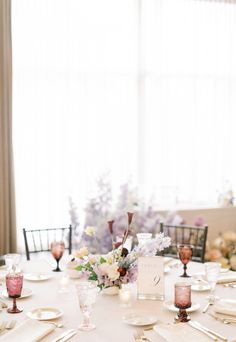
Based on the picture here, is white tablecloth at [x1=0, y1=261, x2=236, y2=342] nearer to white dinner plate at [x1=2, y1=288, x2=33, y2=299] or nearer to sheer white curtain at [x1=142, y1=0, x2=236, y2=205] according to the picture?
white dinner plate at [x1=2, y1=288, x2=33, y2=299]

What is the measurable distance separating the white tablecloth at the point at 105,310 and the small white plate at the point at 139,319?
22 millimetres

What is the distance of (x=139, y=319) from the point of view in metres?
2.07

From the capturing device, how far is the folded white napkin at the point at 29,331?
1831mm

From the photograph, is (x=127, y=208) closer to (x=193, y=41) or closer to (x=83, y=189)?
(x=83, y=189)

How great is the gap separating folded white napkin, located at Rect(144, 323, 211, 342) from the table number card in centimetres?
38

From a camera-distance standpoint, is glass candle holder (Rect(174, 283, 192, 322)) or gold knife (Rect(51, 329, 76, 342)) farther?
glass candle holder (Rect(174, 283, 192, 322))

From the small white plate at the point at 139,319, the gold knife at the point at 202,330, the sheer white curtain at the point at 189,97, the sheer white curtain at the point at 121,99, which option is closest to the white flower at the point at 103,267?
the small white plate at the point at 139,319

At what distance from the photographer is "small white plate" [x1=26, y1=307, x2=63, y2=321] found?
2.09 m

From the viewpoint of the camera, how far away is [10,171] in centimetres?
431

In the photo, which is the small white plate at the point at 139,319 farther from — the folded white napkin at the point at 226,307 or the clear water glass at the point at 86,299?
the folded white napkin at the point at 226,307

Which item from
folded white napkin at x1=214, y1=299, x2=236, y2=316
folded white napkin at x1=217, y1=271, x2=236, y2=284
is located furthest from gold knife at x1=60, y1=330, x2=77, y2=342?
folded white napkin at x1=217, y1=271, x2=236, y2=284

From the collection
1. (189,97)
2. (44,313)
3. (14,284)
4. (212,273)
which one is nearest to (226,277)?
(212,273)

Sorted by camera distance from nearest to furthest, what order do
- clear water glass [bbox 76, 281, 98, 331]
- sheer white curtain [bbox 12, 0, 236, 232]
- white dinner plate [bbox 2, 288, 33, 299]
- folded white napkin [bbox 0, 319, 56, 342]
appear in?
folded white napkin [bbox 0, 319, 56, 342] → clear water glass [bbox 76, 281, 98, 331] → white dinner plate [bbox 2, 288, 33, 299] → sheer white curtain [bbox 12, 0, 236, 232]

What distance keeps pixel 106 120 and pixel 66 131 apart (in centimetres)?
38
